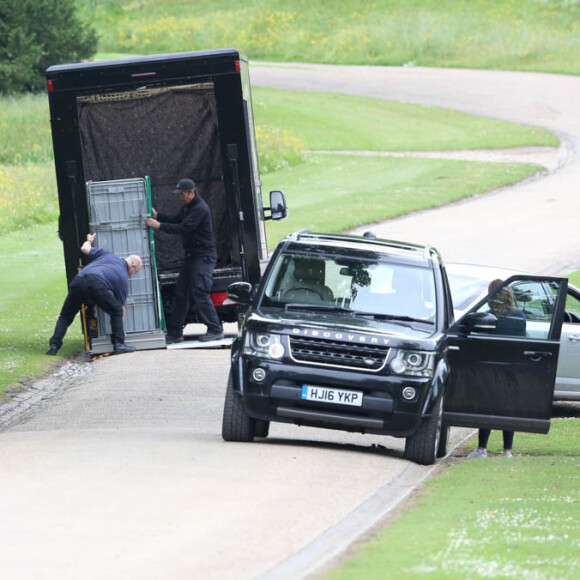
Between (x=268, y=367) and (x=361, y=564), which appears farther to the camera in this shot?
(x=268, y=367)

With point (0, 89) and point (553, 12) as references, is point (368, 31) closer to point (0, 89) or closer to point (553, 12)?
point (553, 12)

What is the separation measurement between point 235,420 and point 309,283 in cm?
147

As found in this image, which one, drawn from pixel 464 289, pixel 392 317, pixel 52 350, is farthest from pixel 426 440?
pixel 52 350

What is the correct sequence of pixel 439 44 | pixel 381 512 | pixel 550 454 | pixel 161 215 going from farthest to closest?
1. pixel 439 44
2. pixel 161 215
3. pixel 550 454
4. pixel 381 512

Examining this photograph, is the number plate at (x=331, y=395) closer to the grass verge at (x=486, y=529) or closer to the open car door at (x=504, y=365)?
the grass verge at (x=486, y=529)

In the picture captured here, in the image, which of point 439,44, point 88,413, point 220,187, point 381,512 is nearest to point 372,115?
point 439,44

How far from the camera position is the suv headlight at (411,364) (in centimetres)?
1262

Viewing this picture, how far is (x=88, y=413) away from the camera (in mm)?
15672

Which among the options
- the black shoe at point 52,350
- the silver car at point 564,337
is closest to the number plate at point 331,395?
the silver car at point 564,337

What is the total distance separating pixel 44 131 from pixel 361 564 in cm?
4146

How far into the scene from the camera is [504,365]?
1355 centimetres

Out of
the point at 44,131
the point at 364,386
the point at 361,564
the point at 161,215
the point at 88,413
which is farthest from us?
the point at 44,131

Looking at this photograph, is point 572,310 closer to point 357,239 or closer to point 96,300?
point 357,239

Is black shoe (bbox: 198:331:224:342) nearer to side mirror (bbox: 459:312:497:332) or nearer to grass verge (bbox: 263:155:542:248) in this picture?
side mirror (bbox: 459:312:497:332)
